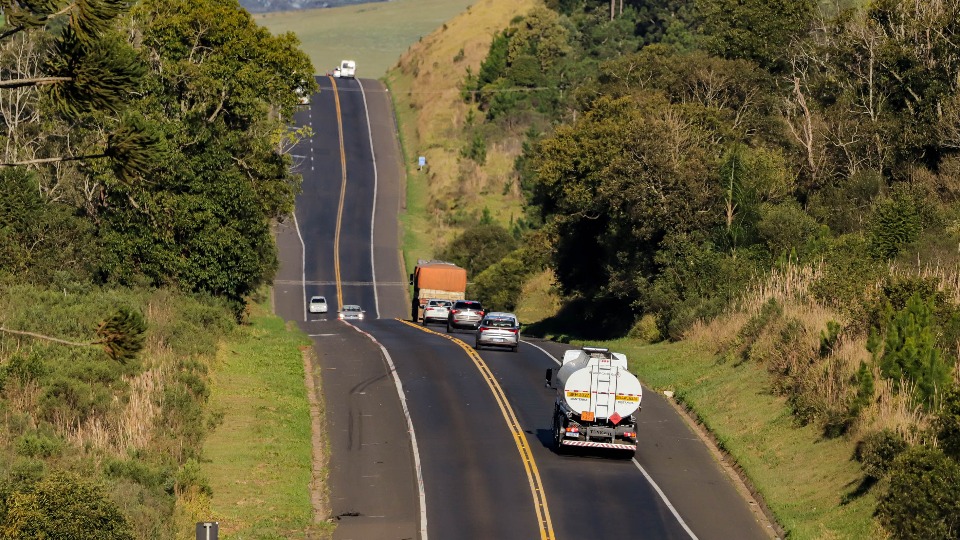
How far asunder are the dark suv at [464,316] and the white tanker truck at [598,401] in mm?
31667

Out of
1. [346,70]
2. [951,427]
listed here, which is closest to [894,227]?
[951,427]

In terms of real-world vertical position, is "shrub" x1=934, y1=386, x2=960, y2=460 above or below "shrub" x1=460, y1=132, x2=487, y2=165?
below

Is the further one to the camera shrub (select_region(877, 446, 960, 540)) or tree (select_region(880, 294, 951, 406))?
tree (select_region(880, 294, 951, 406))

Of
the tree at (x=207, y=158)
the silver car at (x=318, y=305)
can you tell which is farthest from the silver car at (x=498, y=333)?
the silver car at (x=318, y=305)

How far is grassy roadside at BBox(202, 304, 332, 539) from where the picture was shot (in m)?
30.9

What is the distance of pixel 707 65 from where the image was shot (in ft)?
255

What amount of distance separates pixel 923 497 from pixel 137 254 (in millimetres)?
37525

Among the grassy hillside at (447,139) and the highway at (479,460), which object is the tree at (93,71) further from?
the grassy hillside at (447,139)

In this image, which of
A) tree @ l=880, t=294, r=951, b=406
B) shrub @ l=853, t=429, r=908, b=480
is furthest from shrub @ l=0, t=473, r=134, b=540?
tree @ l=880, t=294, r=951, b=406

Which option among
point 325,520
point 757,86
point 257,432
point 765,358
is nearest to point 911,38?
point 757,86

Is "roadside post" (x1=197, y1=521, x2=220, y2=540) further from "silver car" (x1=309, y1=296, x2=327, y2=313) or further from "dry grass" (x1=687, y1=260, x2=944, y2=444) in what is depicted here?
"silver car" (x1=309, y1=296, x2=327, y2=313)

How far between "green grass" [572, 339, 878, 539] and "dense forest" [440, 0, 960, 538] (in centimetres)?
68

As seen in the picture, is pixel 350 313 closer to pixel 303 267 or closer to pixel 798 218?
pixel 303 267

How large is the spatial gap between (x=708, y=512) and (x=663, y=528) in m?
2.19
